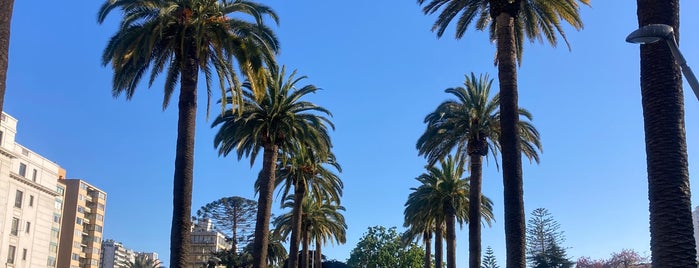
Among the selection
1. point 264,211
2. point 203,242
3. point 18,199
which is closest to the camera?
point 264,211

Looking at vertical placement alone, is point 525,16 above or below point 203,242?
below

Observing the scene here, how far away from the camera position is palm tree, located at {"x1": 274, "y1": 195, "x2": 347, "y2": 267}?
60406 mm

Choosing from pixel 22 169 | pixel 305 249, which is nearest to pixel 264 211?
pixel 305 249

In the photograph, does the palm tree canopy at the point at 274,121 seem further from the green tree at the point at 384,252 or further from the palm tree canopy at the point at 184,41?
the green tree at the point at 384,252

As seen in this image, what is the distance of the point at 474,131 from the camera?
39094mm

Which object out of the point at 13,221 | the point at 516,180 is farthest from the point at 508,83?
the point at 13,221

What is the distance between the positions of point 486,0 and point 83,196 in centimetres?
9640

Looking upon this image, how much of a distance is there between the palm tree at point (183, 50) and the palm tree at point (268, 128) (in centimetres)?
815

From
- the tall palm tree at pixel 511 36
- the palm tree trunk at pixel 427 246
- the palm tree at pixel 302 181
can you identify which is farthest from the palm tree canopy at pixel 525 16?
the palm tree trunk at pixel 427 246

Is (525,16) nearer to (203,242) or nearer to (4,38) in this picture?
(4,38)

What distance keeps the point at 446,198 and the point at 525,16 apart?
23.6 m

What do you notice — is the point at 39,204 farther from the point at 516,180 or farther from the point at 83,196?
the point at 516,180

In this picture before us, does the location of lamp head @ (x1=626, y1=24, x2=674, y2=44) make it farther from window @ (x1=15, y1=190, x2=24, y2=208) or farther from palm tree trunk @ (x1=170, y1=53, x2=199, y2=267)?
window @ (x1=15, y1=190, x2=24, y2=208)

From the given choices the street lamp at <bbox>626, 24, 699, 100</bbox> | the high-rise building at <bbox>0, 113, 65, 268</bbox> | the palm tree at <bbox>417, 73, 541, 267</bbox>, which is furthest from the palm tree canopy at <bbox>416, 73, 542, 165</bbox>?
the high-rise building at <bbox>0, 113, 65, 268</bbox>
